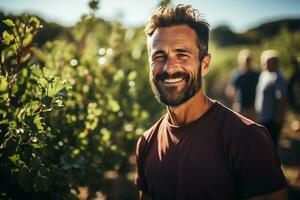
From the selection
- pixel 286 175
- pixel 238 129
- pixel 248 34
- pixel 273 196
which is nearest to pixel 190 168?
pixel 238 129

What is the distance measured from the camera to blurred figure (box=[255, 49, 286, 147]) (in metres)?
6.23

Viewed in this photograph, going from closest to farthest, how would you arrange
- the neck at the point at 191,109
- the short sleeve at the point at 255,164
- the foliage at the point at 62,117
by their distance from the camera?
the short sleeve at the point at 255,164
the foliage at the point at 62,117
the neck at the point at 191,109

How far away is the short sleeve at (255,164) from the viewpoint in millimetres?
1728

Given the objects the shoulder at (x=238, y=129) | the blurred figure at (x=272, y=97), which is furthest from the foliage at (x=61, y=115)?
the blurred figure at (x=272, y=97)

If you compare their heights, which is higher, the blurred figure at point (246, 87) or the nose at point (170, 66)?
the nose at point (170, 66)

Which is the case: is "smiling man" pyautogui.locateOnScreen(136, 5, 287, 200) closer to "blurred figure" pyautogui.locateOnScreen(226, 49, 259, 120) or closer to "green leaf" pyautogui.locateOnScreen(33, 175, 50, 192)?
"green leaf" pyautogui.locateOnScreen(33, 175, 50, 192)

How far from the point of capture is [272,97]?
6379 mm

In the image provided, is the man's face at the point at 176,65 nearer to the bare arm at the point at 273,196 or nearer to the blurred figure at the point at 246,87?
the bare arm at the point at 273,196

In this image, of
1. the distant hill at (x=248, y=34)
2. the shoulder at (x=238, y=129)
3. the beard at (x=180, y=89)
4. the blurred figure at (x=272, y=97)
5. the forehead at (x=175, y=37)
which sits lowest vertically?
the blurred figure at (x=272, y=97)

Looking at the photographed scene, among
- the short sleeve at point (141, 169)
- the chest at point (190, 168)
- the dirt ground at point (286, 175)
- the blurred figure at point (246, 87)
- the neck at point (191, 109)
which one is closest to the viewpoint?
the chest at point (190, 168)

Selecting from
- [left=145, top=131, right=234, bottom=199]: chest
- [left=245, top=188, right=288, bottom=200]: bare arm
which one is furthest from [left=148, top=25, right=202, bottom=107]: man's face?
[left=245, top=188, right=288, bottom=200]: bare arm

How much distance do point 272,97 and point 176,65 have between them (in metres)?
4.69

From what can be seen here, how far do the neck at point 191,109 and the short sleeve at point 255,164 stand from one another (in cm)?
43

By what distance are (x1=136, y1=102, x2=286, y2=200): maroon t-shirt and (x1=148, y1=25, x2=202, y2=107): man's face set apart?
201 millimetres
